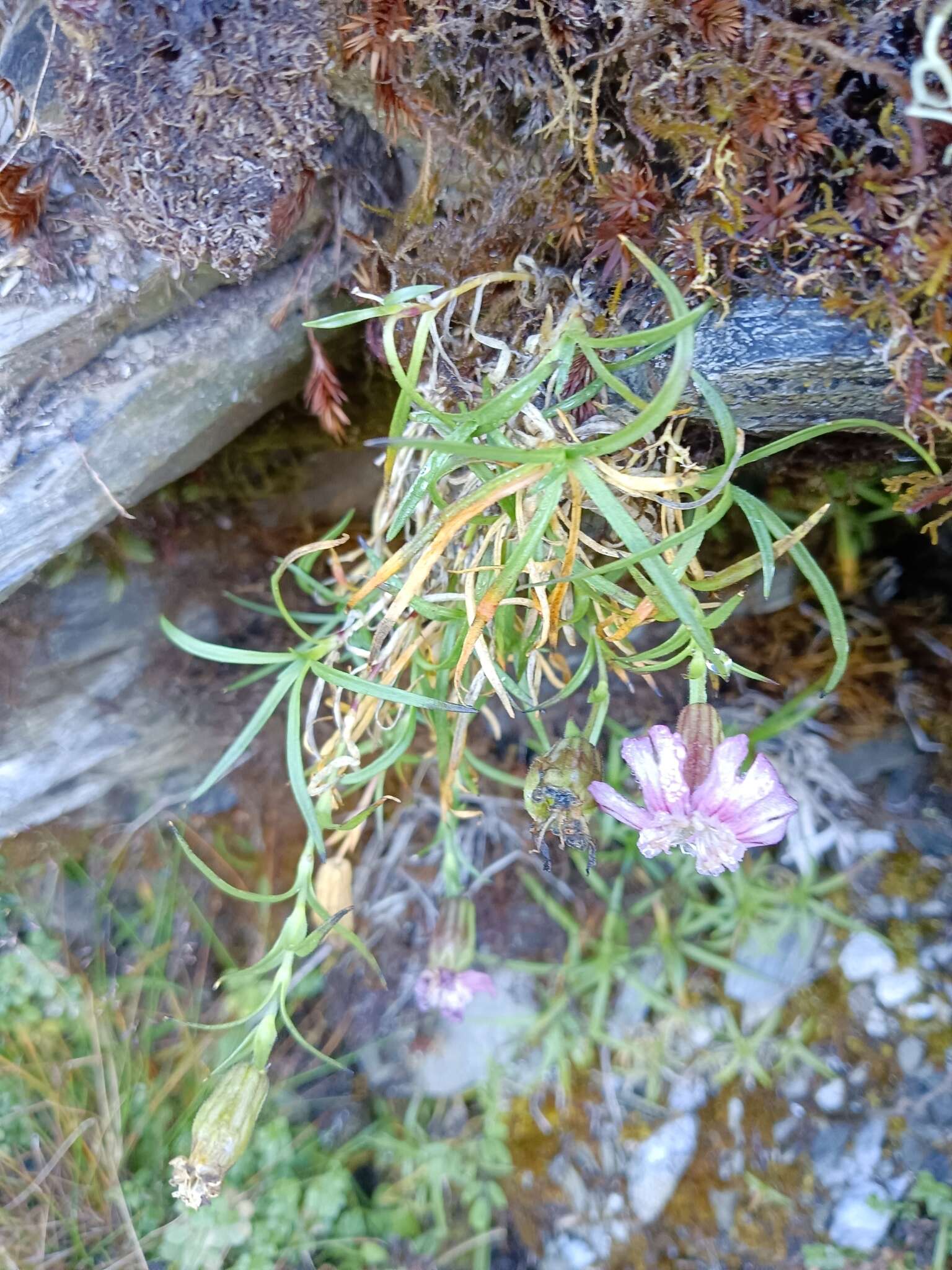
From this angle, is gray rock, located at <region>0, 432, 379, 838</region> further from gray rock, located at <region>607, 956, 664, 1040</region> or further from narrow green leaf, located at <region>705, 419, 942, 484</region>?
gray rock, located at <region>607, 956, 664, 1040</region>

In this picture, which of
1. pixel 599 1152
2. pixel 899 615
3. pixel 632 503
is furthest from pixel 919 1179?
pixel 632 503

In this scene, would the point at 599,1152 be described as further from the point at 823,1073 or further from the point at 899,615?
the point at 899,615

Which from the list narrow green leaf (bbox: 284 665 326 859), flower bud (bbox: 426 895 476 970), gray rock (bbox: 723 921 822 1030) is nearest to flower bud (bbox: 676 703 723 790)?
narrow green leaf (bbox: 284 665 326 859)

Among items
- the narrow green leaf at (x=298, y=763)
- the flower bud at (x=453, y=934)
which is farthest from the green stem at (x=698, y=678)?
the flower bud at (x=453, y=934)

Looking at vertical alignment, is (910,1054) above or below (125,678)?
below

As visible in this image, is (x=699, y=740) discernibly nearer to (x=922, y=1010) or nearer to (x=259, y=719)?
(x=259, y=719)

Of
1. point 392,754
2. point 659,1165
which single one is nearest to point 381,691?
point 392,754
